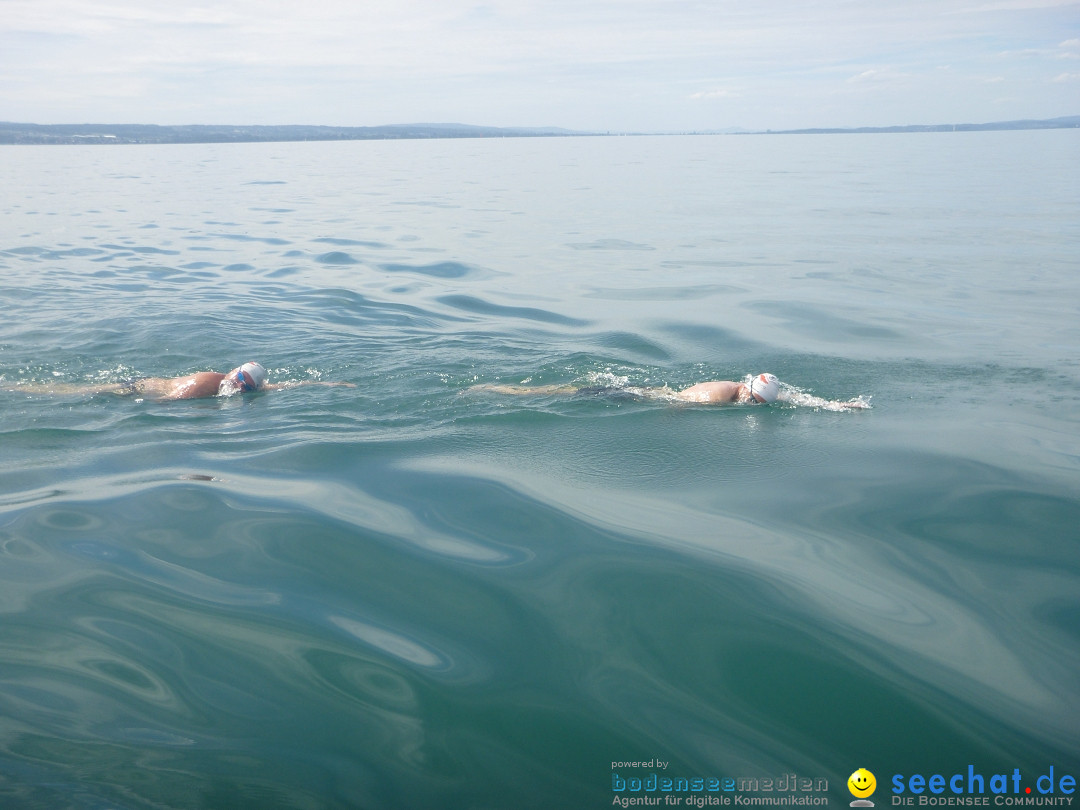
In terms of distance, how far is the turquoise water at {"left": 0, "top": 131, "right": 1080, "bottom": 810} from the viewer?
4.44 metres

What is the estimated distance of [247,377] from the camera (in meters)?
10.4

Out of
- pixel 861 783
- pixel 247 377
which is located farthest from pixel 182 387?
pixel 861 783

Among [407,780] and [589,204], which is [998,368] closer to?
[407,780]

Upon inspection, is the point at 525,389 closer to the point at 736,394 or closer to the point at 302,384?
the point at 736,394

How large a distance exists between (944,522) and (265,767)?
595cm

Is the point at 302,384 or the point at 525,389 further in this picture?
the point at 302,384

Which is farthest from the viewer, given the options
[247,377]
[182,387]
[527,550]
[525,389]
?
[525,389]

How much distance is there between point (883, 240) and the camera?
21.9 m

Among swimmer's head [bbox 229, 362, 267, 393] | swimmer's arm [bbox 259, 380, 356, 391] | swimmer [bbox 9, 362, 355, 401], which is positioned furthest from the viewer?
swimmer's arm [bbox 259, 380, 356, 391]

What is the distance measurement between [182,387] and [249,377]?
2.86 ft

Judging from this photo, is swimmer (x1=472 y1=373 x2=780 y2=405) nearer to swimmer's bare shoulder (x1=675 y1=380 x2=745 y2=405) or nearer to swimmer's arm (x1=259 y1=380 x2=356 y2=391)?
swimmer's bare shoulder (x1=675 y1=380 x2=745 y2=405)

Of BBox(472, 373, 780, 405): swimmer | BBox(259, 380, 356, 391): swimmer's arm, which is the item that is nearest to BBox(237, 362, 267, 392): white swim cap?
BBox(259, 380, 356, 391): swimmer's arm

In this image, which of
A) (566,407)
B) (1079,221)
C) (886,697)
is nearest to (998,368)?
(566,407)

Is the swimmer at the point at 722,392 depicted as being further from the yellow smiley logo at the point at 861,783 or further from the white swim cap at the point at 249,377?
the yellow smiley logo at the point at 861,783
